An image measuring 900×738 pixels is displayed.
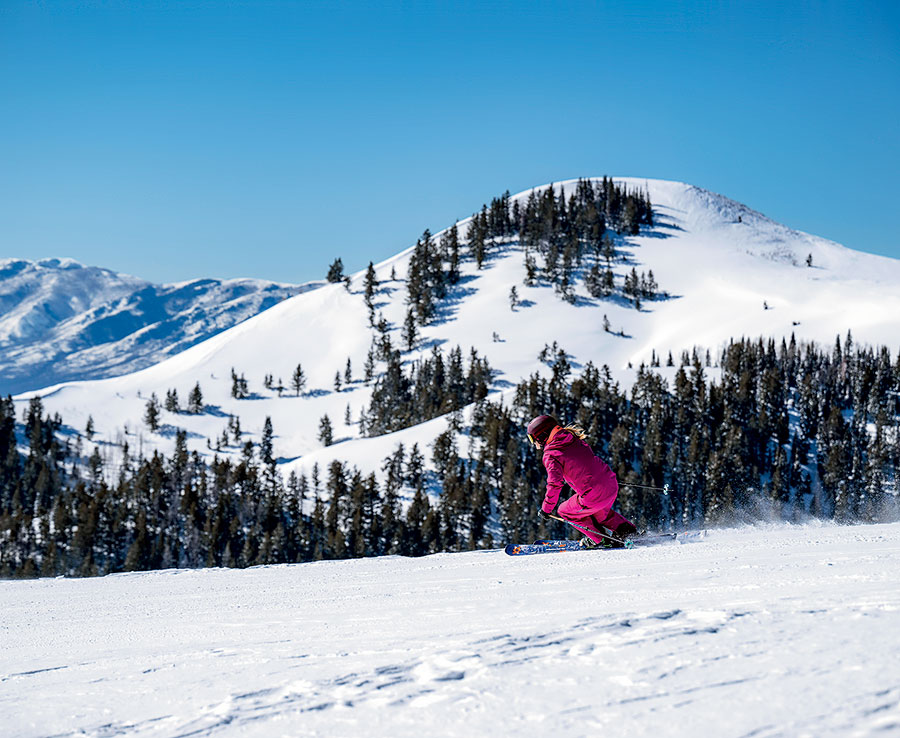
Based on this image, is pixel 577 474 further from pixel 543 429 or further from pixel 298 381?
pixel 298 381

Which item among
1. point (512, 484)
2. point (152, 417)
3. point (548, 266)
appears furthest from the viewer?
point (548, 266)

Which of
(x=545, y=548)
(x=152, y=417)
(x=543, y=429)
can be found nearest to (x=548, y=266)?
(x=152, y=417)

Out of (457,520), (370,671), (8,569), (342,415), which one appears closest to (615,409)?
(457,520)

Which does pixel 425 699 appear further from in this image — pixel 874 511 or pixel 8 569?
pixel 8 569

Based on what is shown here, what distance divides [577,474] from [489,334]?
15311cm

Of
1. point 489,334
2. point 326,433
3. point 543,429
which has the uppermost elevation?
point 489,334

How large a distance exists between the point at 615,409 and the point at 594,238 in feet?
360

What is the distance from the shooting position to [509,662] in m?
4.61

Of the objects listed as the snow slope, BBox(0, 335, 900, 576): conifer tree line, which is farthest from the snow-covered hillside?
the snow slope

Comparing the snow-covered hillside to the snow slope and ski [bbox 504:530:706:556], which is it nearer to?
ski [bbox 504:530:706:556]

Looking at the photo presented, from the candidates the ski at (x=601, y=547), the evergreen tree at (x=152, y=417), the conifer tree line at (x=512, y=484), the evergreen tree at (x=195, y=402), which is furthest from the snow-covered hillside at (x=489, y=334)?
the ski at (x=601, y=547)

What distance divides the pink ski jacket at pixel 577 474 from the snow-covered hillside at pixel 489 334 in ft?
395

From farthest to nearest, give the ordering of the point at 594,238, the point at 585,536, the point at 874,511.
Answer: the point at 594,238 → the point at 874,511 → the point at 585,536

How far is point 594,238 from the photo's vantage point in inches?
7692
